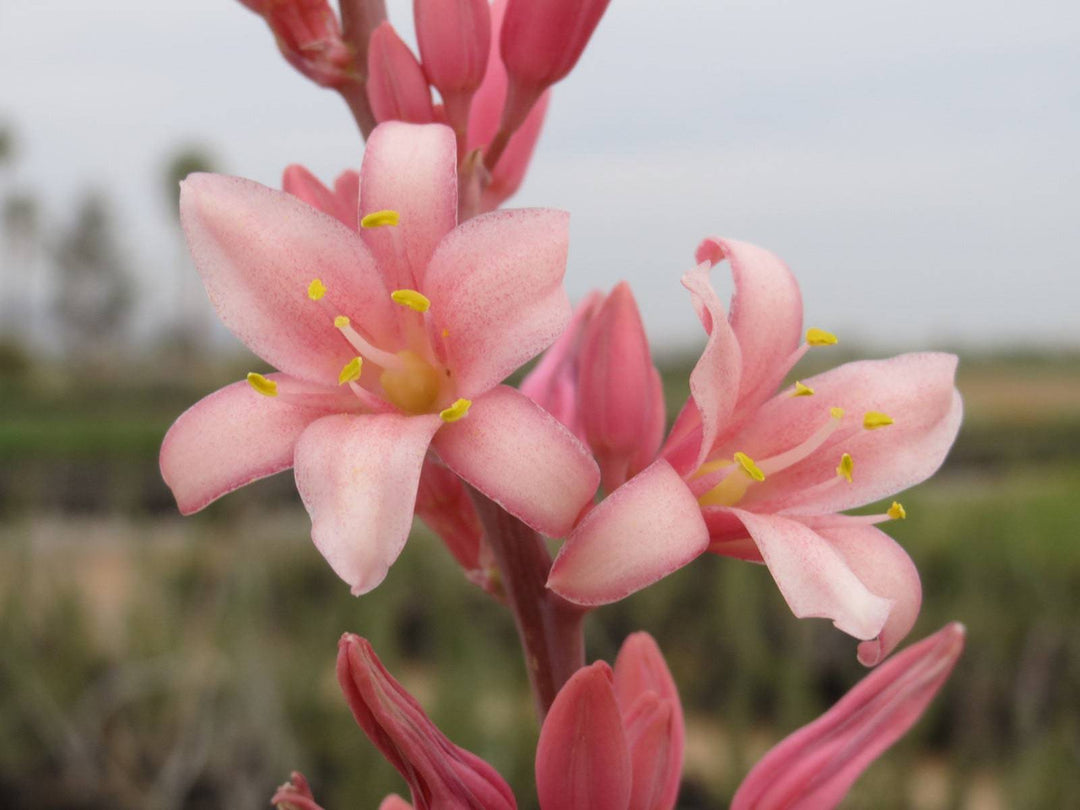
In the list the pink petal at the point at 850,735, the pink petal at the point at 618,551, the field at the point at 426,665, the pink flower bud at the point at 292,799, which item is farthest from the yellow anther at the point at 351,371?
the field at the point at 426,665

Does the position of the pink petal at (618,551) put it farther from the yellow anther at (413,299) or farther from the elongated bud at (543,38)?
the elongated bud at (543,38)

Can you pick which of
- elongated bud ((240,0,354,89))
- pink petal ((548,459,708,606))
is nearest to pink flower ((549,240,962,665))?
pink petal ((548,459,708,606))

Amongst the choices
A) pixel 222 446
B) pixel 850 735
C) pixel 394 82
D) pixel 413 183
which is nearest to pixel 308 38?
pixel 394 82

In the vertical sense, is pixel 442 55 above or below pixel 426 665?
above

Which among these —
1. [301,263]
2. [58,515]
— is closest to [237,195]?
[301,263]

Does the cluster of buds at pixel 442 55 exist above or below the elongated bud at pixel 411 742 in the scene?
above

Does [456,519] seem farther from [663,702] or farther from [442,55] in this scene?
[442,55]
